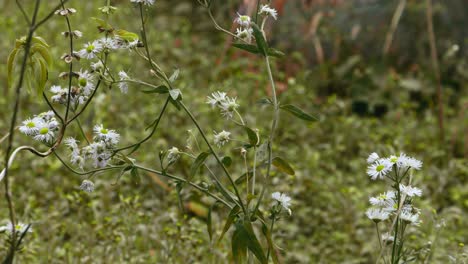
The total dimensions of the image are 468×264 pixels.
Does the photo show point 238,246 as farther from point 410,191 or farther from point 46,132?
point 46,132

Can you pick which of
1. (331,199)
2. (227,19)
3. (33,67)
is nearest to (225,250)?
(331,199)

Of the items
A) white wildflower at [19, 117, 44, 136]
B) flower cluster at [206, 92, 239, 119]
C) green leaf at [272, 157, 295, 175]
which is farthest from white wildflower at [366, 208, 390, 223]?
white wildflower at [19, 117, 44, 136]

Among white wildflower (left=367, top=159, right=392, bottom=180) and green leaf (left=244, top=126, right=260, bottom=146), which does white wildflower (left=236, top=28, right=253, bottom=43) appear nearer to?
green leaf (left=244, top=126, right=260, bottom=146)

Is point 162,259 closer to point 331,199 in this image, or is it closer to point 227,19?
point 331,199

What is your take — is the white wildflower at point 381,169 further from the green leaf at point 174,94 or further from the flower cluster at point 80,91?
the flower cluster at point 80,91

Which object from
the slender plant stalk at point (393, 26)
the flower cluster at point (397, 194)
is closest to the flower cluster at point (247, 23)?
the flower cluster at point (397, 194)

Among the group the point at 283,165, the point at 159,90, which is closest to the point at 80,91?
the point at 159,90
